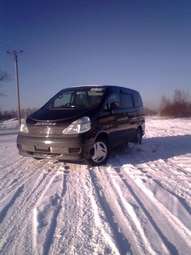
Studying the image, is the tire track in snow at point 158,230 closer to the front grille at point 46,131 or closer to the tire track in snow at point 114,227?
the tire track in snow at point 114,227

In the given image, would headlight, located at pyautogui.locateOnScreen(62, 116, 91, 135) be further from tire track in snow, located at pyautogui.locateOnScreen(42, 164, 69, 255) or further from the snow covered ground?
tire track in snow, located at pyautogui.locateOnScreen(42, 164, 69, 255)

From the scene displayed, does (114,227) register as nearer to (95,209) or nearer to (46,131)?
(95,209)

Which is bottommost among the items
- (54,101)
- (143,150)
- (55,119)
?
(143,150)

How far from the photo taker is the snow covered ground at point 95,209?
7.63 ft

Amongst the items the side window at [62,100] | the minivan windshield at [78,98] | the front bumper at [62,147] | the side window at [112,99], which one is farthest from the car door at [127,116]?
the front bumper at [62,147]

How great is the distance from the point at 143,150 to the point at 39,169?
11.3 ft

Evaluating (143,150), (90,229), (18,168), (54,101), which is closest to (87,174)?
(18,168)

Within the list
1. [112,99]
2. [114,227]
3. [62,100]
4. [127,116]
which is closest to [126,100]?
[127,116]

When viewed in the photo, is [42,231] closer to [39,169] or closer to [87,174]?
[87,174]

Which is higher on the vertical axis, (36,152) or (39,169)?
(36,152)

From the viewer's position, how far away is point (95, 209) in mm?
3072

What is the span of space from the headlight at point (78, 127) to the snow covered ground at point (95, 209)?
81 centimetres

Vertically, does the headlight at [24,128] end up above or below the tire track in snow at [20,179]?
above

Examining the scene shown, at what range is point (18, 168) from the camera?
16.8 feet
